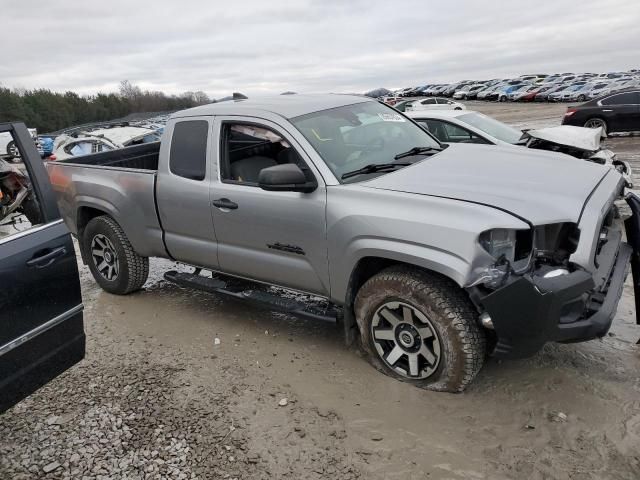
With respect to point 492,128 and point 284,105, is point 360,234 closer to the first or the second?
point 284,105

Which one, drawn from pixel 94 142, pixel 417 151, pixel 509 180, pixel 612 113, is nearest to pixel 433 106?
pixel 612 113

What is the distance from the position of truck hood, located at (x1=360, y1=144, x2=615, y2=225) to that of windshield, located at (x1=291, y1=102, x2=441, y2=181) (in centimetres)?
28

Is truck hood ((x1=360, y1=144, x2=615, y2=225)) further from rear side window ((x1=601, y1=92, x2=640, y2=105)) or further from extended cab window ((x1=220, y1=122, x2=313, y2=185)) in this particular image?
rear side window ((x1=601, y1=92, x2=640, y2=105))

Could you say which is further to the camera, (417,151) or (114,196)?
(114,196)

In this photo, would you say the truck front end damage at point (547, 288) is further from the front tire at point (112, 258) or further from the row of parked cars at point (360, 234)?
the front tire at point (112, 258)

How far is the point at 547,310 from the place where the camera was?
2.84 metres

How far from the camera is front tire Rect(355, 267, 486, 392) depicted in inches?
126

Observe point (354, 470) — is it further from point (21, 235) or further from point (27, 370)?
point (21, 235)

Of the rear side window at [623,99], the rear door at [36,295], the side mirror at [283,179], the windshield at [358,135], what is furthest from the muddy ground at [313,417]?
the rear side window at [623,99]

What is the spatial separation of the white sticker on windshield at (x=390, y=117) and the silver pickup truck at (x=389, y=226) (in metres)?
0.02

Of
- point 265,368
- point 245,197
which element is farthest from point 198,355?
point 245,197

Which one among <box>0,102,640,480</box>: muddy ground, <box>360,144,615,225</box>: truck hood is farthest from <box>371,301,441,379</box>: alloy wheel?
<box>360,144,615,225</box>: truck hood

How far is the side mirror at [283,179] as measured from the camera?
3486mm

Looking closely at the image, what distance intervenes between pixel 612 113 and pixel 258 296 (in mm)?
15031
